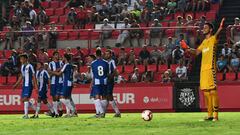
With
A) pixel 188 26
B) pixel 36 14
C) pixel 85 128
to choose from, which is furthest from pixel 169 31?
pixel 85 128

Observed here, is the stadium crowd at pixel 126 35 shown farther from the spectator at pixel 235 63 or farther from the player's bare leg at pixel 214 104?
the player's bare leg at pixel 214 104

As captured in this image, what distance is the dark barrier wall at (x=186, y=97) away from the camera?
97.1 ft

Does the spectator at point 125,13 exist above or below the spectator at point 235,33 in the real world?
above

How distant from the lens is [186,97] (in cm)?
2972

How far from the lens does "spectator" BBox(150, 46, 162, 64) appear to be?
3084 cm

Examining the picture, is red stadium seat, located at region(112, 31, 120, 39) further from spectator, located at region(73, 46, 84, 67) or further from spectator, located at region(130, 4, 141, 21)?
spectator, located at region(130, 4, 141, 21)

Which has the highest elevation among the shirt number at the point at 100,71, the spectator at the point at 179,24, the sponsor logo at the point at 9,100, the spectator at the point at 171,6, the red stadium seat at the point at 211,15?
the spectator at the point at 171,6

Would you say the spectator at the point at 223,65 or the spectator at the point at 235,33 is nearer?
the spectator at the point at 223,65

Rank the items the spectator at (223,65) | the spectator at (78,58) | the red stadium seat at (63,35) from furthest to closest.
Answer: the red stadium seat at (63,35) → the spectator at (78,58) → the spectator at (223,65)

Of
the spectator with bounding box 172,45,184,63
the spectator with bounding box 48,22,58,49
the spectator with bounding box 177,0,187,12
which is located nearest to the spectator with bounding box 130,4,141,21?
the spectator with bounding box 177,0,187,12

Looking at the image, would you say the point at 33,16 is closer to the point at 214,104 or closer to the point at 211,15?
the point at 211,15

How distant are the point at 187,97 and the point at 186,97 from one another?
1.7 inches

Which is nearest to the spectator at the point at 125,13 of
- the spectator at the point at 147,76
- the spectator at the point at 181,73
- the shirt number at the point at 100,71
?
the spectator at the point at 147,76

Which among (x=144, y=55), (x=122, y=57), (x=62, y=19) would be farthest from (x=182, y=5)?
(x=62, y=19)
